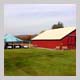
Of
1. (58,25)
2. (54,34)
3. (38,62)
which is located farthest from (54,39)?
(38,62)

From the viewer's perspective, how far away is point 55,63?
2.51 m

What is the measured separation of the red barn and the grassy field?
6 cm

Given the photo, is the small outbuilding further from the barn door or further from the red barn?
the barn door

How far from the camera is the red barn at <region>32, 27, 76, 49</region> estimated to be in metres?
2.51

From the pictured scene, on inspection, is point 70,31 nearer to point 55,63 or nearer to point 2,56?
point 55,63

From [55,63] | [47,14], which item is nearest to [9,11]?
[47,14]

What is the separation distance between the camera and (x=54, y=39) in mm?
2527

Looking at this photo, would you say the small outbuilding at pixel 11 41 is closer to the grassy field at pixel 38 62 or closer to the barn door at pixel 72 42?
the grassy field at pixel 38 62

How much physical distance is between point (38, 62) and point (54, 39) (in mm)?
325

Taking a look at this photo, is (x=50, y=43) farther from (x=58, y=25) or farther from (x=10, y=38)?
(x=10, y=38)

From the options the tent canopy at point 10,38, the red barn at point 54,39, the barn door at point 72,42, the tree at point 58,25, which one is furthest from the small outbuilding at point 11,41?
the barn door at point 72,42

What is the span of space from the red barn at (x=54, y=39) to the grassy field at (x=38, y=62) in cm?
6

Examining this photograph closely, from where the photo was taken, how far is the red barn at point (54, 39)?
98.9 inches

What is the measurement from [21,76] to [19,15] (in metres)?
0.70
